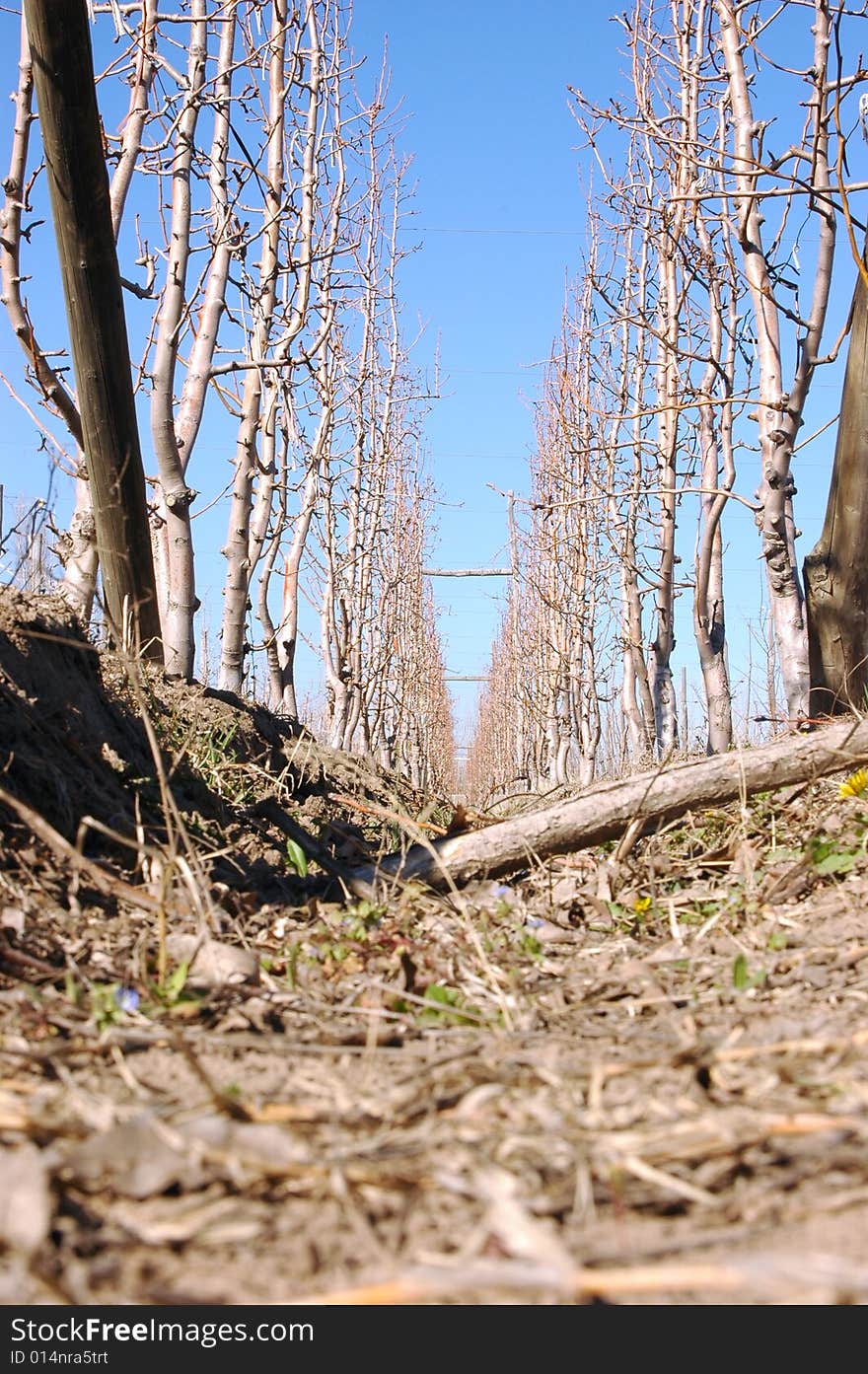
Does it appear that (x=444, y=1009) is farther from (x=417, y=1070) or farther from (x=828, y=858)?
(x=828, y=858)

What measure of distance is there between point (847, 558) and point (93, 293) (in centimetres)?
329

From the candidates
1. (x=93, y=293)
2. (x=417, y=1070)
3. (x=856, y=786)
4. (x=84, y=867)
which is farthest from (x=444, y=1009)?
(x=93, y=293)

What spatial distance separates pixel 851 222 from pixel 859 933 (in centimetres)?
269

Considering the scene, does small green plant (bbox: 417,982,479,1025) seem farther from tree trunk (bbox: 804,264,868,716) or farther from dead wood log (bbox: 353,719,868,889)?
tree trunk (bbox: 804,264,868,716)

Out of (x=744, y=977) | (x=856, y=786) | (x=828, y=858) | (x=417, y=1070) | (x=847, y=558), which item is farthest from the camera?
(x=847, y=558)

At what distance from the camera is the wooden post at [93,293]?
2787 millimetres

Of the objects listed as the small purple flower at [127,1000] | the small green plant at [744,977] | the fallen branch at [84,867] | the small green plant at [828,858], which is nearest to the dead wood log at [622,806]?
the small green plant at [828,858]

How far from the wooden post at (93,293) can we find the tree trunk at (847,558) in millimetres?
2974

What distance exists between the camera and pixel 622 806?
10.3ft

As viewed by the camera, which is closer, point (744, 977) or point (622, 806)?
point (744, 977)

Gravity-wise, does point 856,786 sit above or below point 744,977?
above

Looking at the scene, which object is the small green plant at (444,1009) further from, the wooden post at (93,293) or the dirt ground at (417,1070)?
the wooden post at (93,293)

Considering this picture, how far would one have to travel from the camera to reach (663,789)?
316 centimetres
